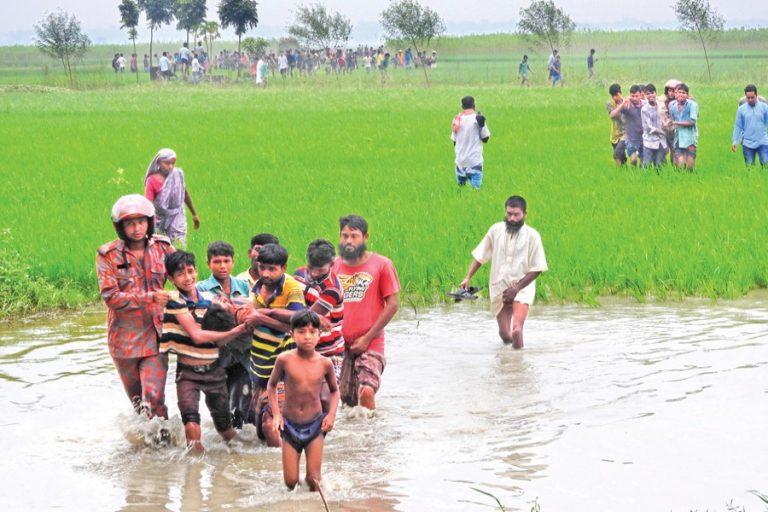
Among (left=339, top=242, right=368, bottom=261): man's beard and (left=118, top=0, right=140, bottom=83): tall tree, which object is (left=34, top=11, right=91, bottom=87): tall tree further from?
(left=339, top=242, right=368, bottom=261): man's beard

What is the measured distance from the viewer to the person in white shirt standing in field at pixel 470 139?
1628cm

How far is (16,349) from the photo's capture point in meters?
10.1

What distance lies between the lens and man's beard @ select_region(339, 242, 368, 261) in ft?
24.0

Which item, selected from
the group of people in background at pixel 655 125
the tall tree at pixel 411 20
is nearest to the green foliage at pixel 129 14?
the tall tree at pixel 411 20

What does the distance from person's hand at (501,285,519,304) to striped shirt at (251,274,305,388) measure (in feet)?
9.02

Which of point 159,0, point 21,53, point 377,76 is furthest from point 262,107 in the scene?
point 21,53

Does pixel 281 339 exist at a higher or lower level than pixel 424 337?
higher

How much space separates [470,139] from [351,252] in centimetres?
924

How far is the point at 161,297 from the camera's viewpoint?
6.77m

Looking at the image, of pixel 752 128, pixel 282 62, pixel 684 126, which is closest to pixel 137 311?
pixel 684 126

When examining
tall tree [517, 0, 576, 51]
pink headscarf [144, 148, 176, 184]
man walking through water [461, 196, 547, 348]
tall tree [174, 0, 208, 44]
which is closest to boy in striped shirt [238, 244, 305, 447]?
man walking through water [461, 196, 547, 348]

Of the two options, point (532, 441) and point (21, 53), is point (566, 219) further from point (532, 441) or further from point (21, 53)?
point (21, 53)

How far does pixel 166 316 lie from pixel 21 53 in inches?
4110

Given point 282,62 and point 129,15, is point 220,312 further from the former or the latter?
point 129,15
